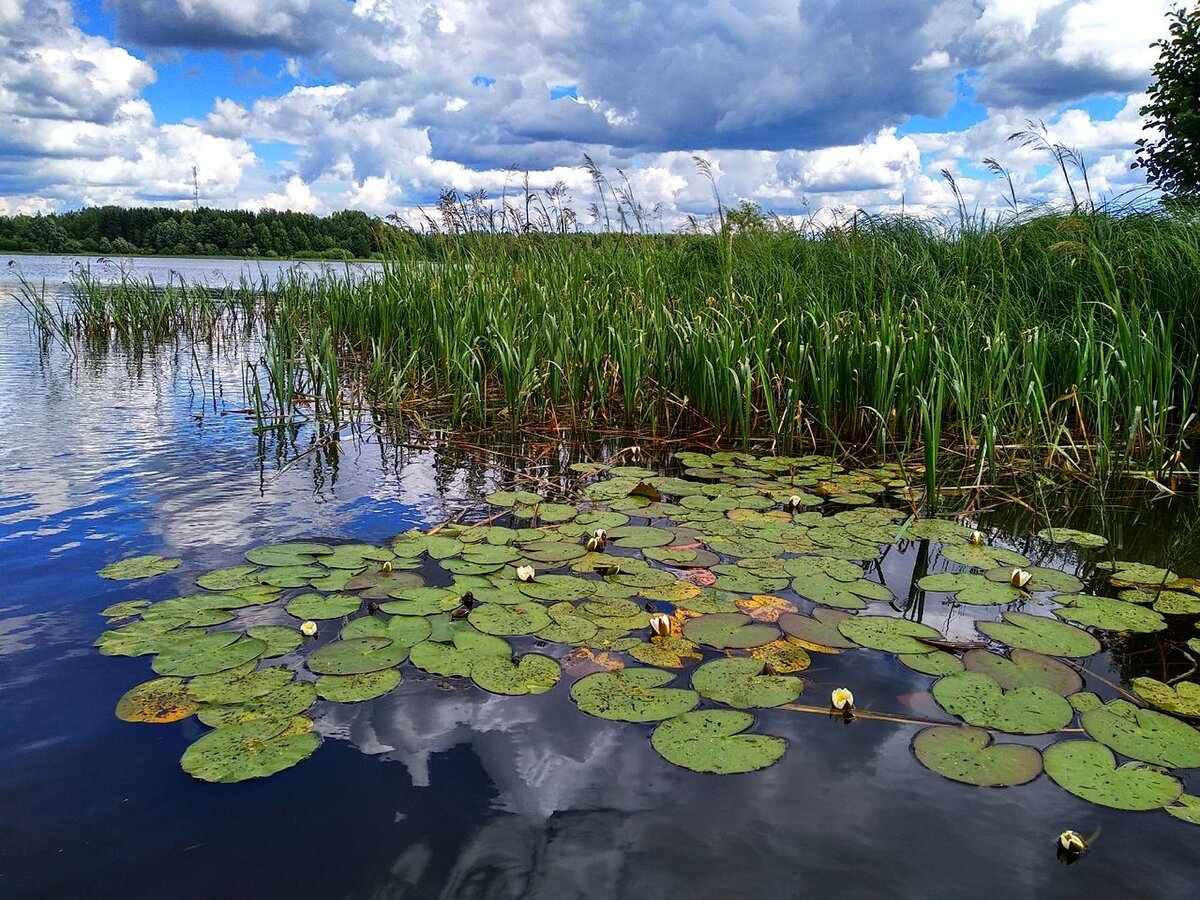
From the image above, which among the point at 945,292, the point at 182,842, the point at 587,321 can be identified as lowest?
the point at 182,842

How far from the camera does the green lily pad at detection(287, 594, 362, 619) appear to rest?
2.33 metres

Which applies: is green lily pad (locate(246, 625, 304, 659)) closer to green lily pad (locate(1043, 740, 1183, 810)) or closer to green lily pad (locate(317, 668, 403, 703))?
green lily pad (locate(317, 668, 403, 703))

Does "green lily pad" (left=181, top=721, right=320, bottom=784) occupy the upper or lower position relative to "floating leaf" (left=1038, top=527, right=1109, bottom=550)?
lower

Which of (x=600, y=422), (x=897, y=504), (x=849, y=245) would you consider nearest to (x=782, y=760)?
(x=897, y=504)

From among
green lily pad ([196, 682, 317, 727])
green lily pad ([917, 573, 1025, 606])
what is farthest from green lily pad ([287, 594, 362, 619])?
green lily pad ([917, 573, 1025, 606])

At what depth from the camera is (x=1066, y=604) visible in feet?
8.26

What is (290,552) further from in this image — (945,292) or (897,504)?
(945,292)

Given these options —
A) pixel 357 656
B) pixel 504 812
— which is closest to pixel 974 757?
pixel 504 812

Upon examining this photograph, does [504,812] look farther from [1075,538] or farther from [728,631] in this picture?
[1075,538]

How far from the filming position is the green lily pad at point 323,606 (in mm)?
2330

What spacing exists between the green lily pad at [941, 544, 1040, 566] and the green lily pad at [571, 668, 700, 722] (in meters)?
1.45

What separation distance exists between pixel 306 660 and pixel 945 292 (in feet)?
16.3

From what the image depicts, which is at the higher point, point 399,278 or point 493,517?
point 399,278

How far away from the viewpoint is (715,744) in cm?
172
